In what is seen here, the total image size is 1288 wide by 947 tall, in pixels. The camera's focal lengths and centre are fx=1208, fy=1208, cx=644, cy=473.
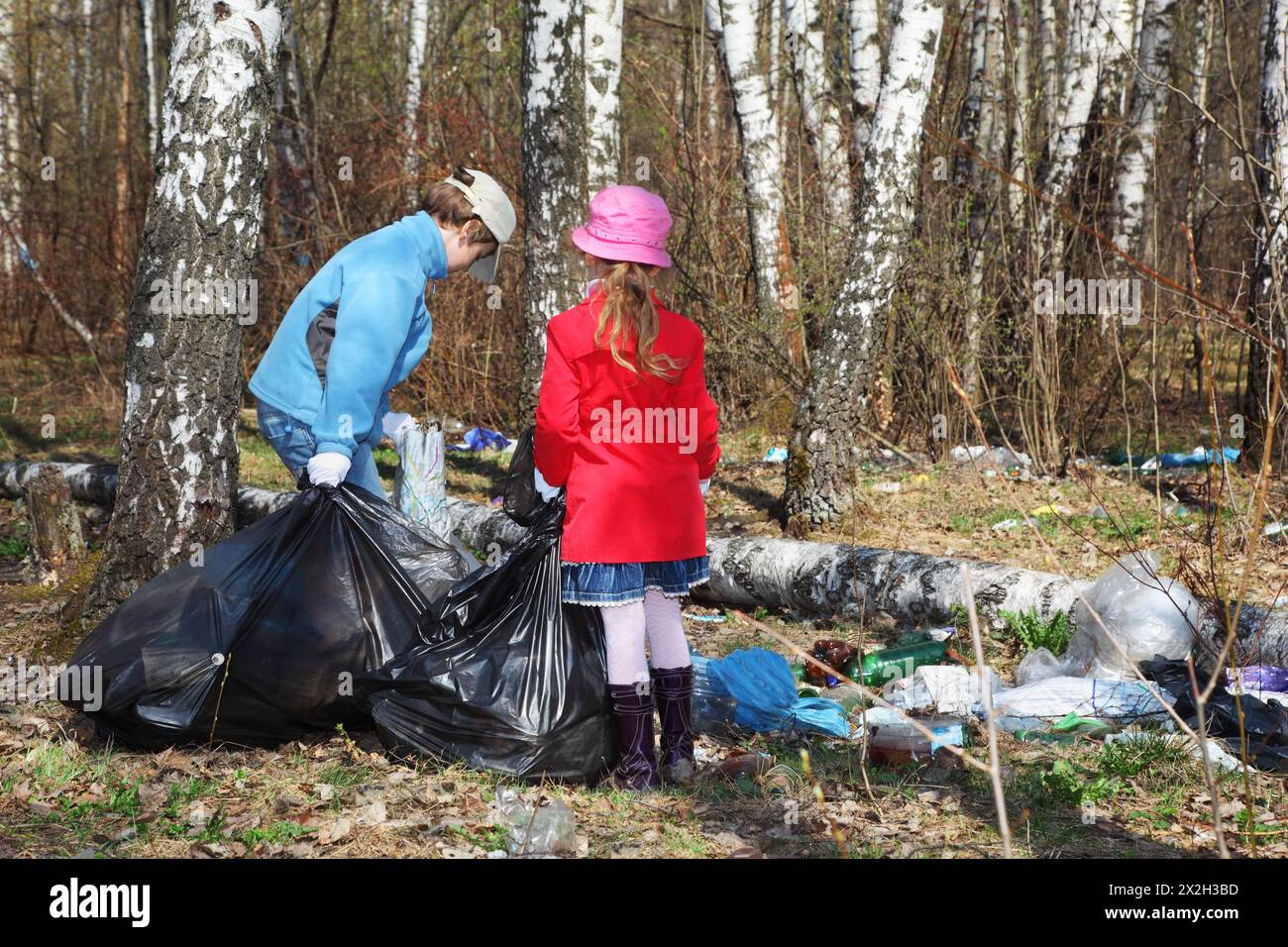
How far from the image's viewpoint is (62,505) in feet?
19.4

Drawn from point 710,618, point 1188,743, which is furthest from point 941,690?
point 710,618

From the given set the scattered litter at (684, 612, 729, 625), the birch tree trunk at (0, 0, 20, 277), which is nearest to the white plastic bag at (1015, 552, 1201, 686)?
the scattered litter at (684, 612, 729, 625)

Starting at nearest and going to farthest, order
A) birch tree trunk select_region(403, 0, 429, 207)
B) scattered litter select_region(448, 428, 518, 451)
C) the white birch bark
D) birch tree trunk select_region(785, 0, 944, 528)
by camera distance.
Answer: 1. birch tree trunk select_region(785, 0, 944, 528)
2. the white birch bark
3. scattered litter select_region(448, 428, 518, 451)
4. birch tree trunk select_region(403, 0, 429, 207)

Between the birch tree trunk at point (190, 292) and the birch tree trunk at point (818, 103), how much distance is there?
4.86 m

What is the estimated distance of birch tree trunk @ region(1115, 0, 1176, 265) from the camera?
9531 millimetres

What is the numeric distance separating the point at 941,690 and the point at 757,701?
672mm

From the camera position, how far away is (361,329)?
373cm

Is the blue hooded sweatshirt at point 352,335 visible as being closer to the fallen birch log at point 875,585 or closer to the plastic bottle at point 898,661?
the fallen birch log at point 875,585

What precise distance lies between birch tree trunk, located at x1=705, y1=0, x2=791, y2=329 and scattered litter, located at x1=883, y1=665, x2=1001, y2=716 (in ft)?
17.3

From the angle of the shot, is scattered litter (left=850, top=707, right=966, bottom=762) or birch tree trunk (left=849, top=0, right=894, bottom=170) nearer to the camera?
scattered litter (left=850, top=707, right=966, bottom=762)

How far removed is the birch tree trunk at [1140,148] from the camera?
31.3 feet

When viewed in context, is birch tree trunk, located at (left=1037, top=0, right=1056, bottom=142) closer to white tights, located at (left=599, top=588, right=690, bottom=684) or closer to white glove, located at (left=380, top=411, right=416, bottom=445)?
white glove, located at (left=380, top=411, right=416, bottom=445)
